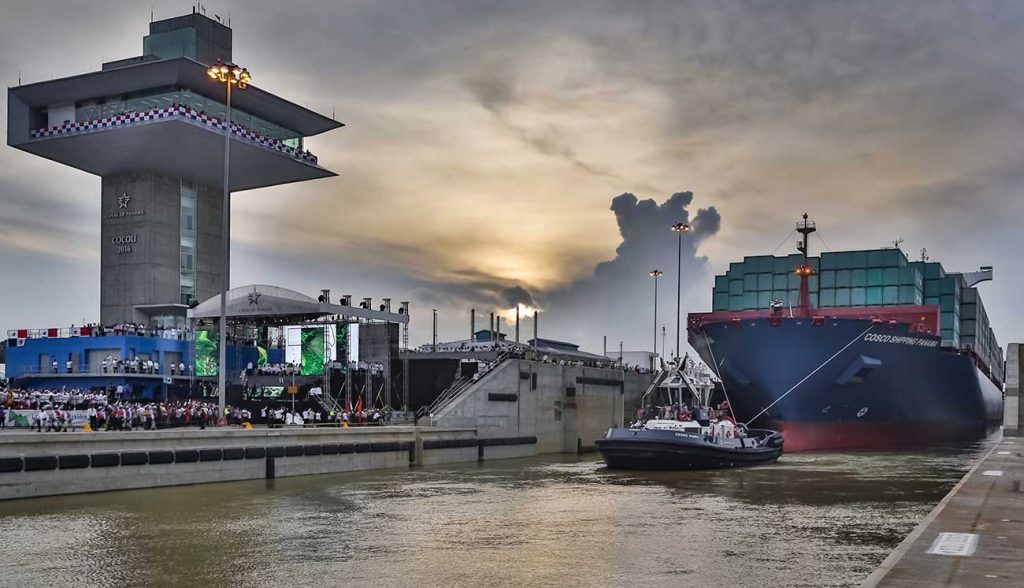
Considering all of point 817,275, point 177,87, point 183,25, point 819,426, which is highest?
point 183,25

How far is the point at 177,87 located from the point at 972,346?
265 feet

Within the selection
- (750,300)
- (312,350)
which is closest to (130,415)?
(312,350)

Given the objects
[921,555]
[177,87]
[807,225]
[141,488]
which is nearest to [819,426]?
[807,225]

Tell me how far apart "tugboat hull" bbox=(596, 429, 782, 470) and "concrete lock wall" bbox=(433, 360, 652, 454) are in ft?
34.5

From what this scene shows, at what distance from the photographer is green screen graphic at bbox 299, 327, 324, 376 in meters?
77.6

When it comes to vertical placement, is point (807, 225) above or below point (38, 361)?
above

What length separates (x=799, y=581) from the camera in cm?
2119

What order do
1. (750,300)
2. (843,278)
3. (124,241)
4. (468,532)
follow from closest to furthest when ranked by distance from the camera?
(468,532) → (124,241) → (843,278) → (750,300)

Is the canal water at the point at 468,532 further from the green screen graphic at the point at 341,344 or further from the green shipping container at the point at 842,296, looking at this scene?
the green shipping container at the point at 842,296

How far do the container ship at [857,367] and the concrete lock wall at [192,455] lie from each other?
22.4 meters

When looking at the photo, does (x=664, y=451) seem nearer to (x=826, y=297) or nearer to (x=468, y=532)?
(x=468, y=532)

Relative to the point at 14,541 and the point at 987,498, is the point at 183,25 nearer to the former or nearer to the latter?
the point at 14,541

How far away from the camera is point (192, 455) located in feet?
129

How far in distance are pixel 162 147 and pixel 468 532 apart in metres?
65.3
